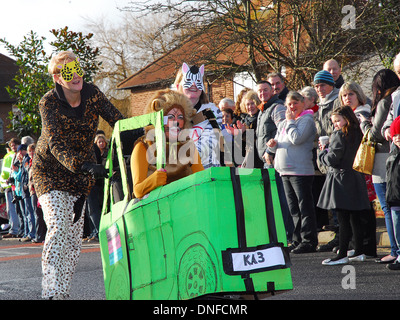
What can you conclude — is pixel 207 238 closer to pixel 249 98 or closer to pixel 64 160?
pixel 64 160

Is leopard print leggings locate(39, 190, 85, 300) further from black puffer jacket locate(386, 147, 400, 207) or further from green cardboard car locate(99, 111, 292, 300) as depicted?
black puffer jacket locate(386, 147, 400, 207)

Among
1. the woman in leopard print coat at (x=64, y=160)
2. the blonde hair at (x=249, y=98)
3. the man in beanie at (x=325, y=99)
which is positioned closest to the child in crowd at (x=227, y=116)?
the blonde hair at (x=249, y=98)

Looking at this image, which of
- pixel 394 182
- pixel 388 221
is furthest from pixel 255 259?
pixel 388 221

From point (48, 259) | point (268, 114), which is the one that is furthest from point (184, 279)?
point (268, 114)

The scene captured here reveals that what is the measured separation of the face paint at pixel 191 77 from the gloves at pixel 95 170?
1.53 meters

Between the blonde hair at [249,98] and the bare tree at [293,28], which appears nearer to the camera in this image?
the blonde hair at [249,98]

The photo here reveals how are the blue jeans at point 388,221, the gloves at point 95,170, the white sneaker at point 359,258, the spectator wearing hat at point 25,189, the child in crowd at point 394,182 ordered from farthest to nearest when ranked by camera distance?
1. the spectator wearing hat at point 25,189
2. the white sneaker at point 359,258
3. the blue jeans at point 388,221
4. the child in crowd at point 394,182
5. the gloves at point 95,170

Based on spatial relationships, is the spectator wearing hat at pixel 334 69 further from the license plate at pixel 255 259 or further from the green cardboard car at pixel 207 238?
the license plate at pixel 255 259

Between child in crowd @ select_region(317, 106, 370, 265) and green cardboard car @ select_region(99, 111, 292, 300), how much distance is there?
344 cm

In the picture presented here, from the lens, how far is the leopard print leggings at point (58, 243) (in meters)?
5.38

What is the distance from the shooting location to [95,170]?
5066mm

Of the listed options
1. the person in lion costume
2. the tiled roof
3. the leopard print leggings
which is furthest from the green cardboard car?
the tiled roof
